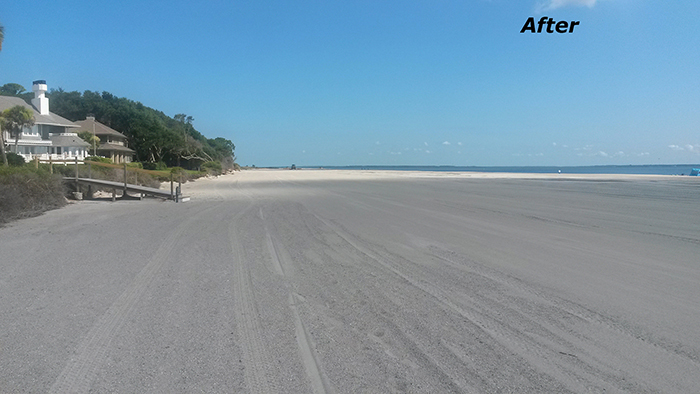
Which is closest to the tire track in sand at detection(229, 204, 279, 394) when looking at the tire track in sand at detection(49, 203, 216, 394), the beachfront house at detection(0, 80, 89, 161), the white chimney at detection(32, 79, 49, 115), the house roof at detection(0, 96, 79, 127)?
the tire track in sand at detection(49, 203, 216, 394)

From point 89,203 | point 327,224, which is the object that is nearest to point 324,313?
point 327,224

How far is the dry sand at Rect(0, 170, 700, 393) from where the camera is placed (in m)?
4.43

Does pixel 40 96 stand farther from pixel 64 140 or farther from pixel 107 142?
pixel 107 142

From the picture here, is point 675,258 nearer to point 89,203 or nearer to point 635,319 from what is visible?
point 635,319

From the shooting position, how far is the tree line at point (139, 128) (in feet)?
214

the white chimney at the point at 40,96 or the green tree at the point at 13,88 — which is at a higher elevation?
the green tree at the point at 13,88

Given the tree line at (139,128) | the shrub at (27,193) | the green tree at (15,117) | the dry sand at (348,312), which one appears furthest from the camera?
the tree line at (139,128)

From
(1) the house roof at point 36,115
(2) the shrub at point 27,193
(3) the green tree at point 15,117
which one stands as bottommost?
(2) the shrub at point 27,193

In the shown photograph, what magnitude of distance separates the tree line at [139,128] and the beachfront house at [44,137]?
32.8 feet

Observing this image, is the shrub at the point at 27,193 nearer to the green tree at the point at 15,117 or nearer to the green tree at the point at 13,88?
the green tree at the point at 15,117

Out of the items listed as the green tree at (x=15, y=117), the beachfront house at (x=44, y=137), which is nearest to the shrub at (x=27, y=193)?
the green tree at (x=15, y=117)

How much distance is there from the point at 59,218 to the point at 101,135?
165 ft

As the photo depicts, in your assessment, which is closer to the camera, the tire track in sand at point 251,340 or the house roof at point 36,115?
the tire track in sand at point 251,340

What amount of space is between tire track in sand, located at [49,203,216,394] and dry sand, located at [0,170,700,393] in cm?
3
